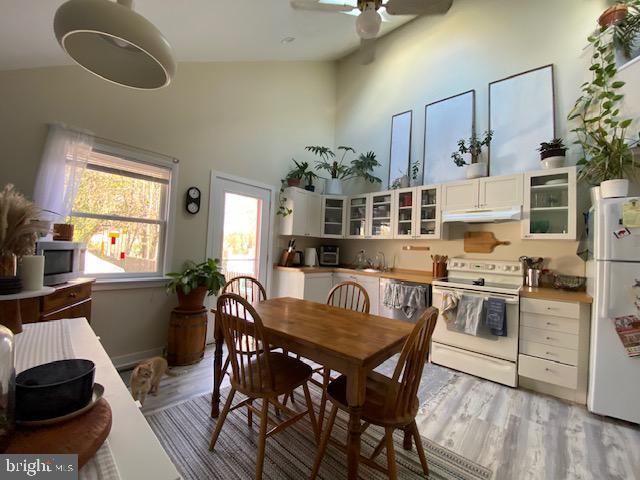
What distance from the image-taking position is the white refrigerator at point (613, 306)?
6.47ft

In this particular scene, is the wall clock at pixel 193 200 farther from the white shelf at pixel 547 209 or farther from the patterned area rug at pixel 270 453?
the white shelf at pixel 547 209

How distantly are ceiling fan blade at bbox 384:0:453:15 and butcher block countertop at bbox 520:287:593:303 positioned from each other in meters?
2.42

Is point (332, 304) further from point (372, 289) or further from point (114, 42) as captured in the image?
point (114, 42)

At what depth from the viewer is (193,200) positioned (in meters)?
3.10

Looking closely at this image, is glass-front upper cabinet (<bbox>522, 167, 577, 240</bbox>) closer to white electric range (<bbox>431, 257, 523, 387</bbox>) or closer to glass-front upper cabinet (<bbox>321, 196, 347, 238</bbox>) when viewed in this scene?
white electric range (<bbox>431, 257, 523, 387</bbox>)

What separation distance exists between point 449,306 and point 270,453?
6.79ft

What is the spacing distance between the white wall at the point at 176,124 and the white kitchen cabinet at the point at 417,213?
181cm

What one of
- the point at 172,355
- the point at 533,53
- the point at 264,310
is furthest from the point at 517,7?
the point at 172,355

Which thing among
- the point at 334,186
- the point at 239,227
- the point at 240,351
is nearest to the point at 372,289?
the point at 334,186

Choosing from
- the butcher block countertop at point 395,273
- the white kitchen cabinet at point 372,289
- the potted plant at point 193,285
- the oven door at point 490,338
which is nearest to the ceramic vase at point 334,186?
the butcher block countertop at point 395,273

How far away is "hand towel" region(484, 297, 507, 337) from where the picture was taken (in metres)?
2.51

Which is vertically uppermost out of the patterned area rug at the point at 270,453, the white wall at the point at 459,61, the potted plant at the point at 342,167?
the white wall at the point at 459,61

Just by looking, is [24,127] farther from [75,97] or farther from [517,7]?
[517,7]

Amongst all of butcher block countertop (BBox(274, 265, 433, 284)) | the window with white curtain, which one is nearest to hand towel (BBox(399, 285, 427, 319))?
butcher block countertop (BBox(274, 265, 433, 284))
